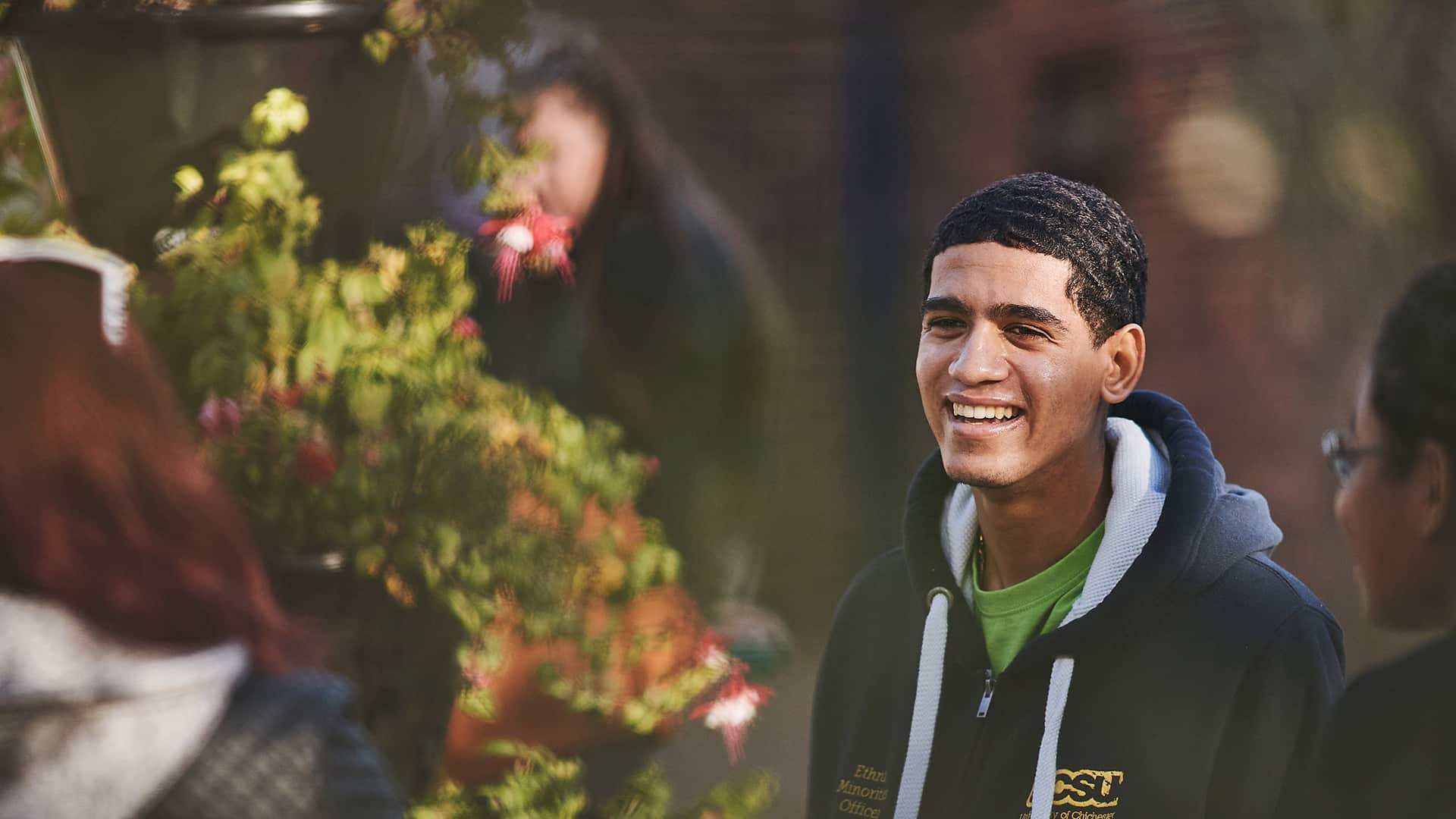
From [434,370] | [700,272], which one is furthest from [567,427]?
[700,272]

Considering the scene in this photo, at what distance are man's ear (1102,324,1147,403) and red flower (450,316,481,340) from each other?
102cm

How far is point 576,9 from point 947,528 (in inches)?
92.1

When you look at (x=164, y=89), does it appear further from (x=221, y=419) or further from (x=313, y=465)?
(x=313, y=465)

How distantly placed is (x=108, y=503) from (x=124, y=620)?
14 centimetres

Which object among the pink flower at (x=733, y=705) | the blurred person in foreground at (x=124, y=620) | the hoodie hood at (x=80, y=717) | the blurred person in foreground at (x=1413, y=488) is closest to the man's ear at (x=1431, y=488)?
the blurred person in foreground at (x=1413, y=488)

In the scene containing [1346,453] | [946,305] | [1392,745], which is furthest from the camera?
[1346,453]

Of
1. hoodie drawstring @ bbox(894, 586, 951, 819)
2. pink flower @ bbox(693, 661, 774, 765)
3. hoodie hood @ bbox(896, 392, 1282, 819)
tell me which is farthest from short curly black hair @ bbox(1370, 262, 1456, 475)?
pink flower @ bbox(693, 661, 774, 765)

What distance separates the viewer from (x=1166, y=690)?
1.51 meters

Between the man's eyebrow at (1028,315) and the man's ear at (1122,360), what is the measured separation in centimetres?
7

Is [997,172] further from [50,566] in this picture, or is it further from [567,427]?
[50,566]

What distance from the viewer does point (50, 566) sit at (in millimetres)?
1606

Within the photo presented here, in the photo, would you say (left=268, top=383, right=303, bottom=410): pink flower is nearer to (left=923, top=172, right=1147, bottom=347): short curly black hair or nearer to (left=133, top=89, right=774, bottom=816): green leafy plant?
(left=133, top=89, right=774, bottom=816): green leafy plant

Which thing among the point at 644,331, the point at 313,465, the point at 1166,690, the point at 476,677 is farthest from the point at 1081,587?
the point at 644,331

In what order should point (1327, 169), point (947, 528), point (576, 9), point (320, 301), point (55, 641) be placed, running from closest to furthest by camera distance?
point (55, 641) < point (947, 528) < point (320, 301) < point (576, 9) < point (1327, 169)
